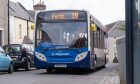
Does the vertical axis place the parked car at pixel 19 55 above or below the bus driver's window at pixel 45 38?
below

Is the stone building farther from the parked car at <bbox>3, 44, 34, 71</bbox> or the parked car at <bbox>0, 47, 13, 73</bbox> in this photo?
the parked car at <bbox>0, 47, 13, 73</bbox>

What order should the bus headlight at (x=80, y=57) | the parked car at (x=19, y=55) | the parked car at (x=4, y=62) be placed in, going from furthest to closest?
the parked car at (x=19, y=55) → the parked car at (x=4, y=62) → the bus headlight at (x=80, y=57)

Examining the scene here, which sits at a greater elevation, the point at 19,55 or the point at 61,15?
the point at 61,15

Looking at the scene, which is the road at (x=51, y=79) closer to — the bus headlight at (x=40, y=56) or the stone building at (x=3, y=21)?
Answer: the bus headlight at (x=40, y=56)

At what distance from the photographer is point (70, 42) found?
854 inches

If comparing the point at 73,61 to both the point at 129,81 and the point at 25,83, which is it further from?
the point at 129,81

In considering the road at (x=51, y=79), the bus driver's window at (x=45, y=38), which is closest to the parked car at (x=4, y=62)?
the road at (x=51, y=79)

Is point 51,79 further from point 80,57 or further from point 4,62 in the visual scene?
point 4,62

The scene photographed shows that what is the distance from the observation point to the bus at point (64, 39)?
2156cm

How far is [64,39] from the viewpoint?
21766 millimetres

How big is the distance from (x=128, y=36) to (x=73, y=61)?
52.5 ft

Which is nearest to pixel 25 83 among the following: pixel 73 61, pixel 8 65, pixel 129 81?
pixel 73 61

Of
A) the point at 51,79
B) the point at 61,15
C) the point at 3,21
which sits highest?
the point at 3,21

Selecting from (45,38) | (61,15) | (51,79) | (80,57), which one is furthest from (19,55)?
(51,79)
